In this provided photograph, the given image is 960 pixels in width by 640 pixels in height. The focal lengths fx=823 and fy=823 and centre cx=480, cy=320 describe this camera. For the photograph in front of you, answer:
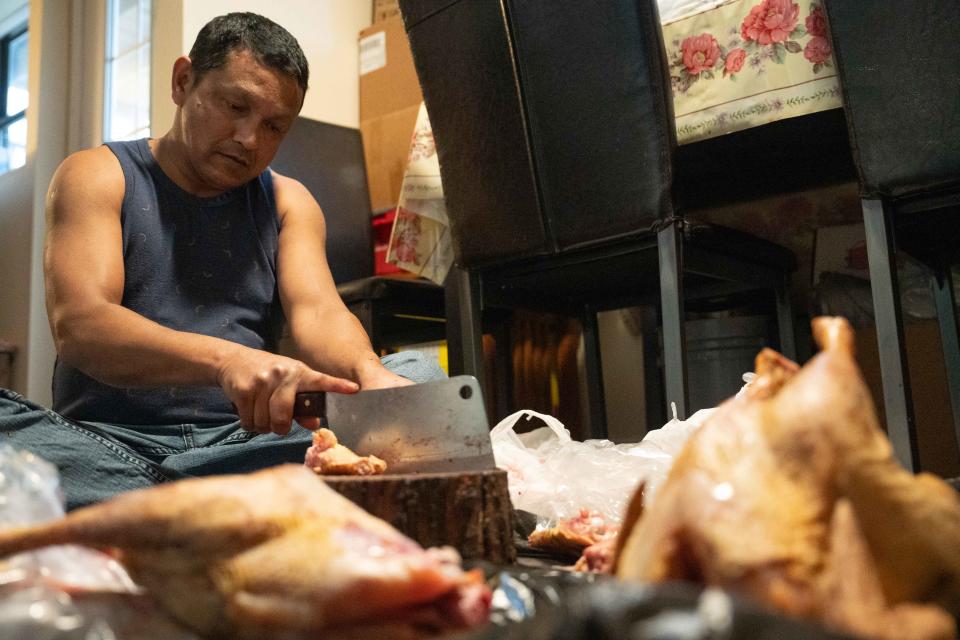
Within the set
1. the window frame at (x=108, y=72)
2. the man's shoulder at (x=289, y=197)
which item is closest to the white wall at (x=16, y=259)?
the window frame at (x=108, y=72)

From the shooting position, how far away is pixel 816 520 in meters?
0.54

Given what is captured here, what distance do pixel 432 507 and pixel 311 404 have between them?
1.07 feet

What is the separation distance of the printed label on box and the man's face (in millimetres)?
1904

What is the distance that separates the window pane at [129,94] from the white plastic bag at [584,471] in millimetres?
2756

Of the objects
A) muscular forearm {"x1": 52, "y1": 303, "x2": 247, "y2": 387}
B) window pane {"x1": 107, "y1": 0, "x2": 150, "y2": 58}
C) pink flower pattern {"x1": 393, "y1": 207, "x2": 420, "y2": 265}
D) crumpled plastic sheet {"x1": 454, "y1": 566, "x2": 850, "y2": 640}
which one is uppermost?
window pane {"x1": 107, "y1": 0, "x2": 150, "y2": 58}

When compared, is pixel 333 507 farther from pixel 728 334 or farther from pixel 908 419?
pixel 728 334

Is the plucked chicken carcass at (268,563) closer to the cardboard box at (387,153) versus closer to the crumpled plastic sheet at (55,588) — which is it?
the crumpled plastic sheet at (55,588)

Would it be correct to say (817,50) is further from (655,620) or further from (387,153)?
(387,153)

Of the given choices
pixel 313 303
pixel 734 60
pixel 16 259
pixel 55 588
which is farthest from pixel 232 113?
pixel 16 259

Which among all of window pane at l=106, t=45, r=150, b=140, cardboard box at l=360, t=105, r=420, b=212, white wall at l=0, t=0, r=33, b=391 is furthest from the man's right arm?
white wall at l=0, t=0, r=33, b=391

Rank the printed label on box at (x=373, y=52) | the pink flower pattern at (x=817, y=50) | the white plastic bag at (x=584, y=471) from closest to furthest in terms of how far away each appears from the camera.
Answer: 1. the white plastic bag at (x=584, y=471)
2. the pink flower pattern at (x=817, y=50)
3. the printed label on box at (x=373, y=52)

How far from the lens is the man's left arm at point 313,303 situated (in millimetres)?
1736

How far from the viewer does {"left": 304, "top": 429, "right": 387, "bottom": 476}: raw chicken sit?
1070 mm

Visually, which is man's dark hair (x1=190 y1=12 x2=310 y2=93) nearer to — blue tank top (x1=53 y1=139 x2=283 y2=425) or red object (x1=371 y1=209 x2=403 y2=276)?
blue tank top (x1=53 y1=139 x2=283 y2=425)
